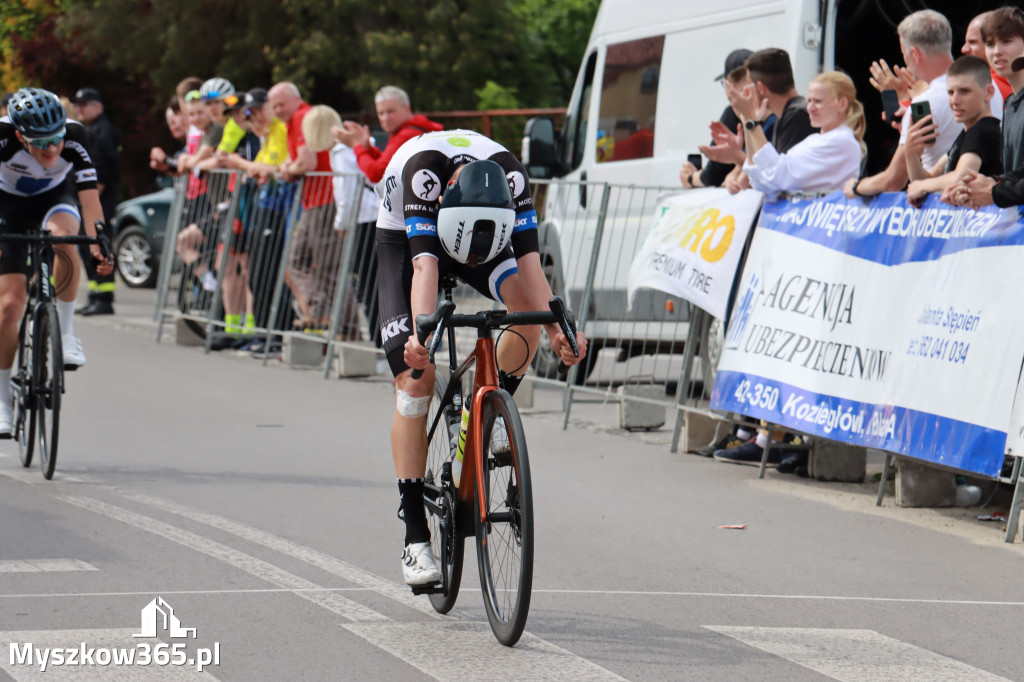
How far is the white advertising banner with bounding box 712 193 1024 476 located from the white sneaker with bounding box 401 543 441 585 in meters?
2.86

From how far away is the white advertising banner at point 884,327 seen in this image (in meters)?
7.25

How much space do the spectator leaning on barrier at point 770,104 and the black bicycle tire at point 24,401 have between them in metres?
3.88

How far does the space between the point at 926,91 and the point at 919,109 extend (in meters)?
0.25

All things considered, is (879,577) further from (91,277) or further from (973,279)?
(91,277)

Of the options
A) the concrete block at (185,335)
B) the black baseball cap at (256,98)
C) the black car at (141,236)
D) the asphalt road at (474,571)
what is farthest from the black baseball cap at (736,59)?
the black car at (141,236)

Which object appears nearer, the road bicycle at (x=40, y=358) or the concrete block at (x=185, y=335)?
→ the road bicycle at (x=40, y=358)

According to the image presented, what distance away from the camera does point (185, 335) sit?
15.5 m

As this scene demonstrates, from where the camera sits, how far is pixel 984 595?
6.20m

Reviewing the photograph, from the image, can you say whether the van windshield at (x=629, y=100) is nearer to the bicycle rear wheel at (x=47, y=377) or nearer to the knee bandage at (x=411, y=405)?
the bicycle rear wheel at (x=47, y=377)

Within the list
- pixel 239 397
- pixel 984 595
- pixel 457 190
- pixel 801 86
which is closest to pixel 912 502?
Result: pixel 984 595

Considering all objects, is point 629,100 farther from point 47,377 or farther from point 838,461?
point 47,377

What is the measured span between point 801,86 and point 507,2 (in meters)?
20.8

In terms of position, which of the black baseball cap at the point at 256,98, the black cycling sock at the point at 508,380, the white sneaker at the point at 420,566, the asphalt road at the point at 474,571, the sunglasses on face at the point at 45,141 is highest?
the black baseball cap at the point at 256,98

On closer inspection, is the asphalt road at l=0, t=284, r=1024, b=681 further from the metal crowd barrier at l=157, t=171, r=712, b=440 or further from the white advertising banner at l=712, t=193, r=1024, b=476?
the metal crowd barrier at l=157, t=171, r=712, b=440
